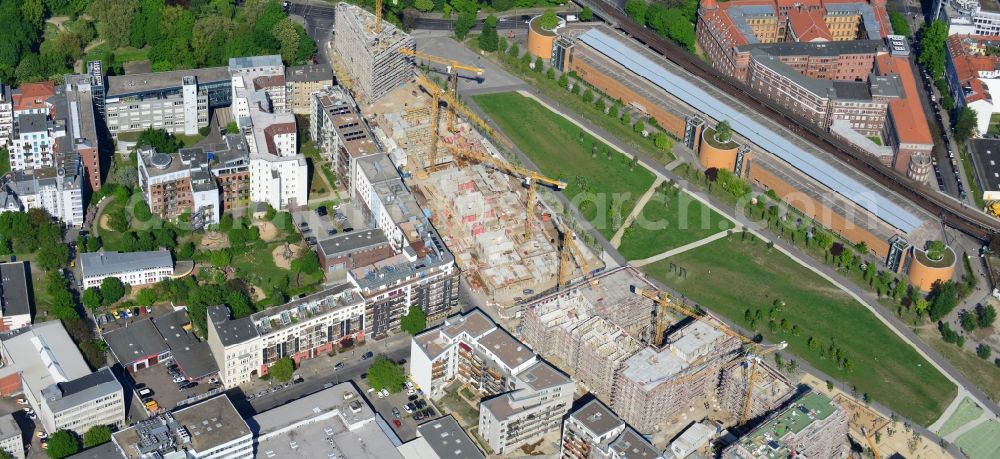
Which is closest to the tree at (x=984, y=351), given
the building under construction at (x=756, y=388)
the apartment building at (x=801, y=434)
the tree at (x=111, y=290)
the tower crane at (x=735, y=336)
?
the tower crane at (x=735, y=336)

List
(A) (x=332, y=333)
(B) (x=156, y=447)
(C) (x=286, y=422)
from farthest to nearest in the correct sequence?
(A) (x=332, y=333) < (C) (x=286, y=422) < (B) (x=156, y=447)

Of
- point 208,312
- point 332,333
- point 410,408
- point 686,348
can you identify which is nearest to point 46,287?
point 208,312

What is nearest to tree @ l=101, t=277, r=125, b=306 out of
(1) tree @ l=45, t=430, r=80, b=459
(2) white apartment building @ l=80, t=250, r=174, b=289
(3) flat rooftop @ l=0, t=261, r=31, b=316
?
(2) white apartment building @ l=80, t=250, r=174, b=289

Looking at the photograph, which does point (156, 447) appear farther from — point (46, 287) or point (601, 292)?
point (601, 292)

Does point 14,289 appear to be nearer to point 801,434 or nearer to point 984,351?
point 801,434

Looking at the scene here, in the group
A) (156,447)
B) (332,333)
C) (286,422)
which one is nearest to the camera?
(156,447)

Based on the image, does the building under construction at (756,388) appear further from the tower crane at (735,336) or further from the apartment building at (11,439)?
the apartment building at (11,439)

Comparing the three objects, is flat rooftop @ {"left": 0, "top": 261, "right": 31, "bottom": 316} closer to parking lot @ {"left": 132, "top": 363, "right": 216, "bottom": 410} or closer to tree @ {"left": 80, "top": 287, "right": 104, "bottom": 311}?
tree @ {"left": 80, "top": 287, "right": 104, "bottom": 311}
